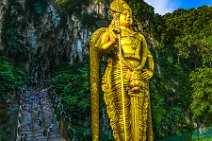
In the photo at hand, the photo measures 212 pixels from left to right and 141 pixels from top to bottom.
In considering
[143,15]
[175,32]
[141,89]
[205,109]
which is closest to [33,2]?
[143,15]

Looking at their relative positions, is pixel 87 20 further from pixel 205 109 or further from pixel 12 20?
pixel 205 109

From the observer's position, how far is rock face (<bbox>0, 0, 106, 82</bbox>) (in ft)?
80.9

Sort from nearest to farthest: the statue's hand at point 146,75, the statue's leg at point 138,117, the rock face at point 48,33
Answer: the statue's leg at point 138,117, the statue's hand at point 146,75, the rock face at point 48,33

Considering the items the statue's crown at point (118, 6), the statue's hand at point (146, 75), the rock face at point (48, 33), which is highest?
the rock face at point (48, 33)

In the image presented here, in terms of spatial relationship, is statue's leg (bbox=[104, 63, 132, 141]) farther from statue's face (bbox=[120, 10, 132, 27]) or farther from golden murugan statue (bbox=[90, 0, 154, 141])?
statue's face (bbox=[120, 10, 132, 27])

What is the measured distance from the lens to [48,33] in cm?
2561

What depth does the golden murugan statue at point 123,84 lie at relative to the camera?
576cm

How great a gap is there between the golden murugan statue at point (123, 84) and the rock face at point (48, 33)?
18.2m

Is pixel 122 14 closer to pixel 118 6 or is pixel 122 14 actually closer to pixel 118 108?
pixel 118 6

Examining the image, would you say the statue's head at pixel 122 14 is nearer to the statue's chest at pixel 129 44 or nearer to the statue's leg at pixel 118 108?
the statue's chest at pixel 129 44

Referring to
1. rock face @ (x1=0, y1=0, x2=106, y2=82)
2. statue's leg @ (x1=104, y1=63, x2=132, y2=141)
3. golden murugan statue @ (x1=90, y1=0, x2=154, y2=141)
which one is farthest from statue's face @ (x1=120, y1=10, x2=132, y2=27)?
rock face @ (x1=0, y1=0, x2=106, y2=82)

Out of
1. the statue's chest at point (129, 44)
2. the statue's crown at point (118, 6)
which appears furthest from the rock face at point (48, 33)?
the statue's chest at point (129, 44)

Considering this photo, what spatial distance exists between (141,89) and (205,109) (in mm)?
12931

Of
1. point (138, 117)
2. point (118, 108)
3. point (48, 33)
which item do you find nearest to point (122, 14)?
point (118, 108)
